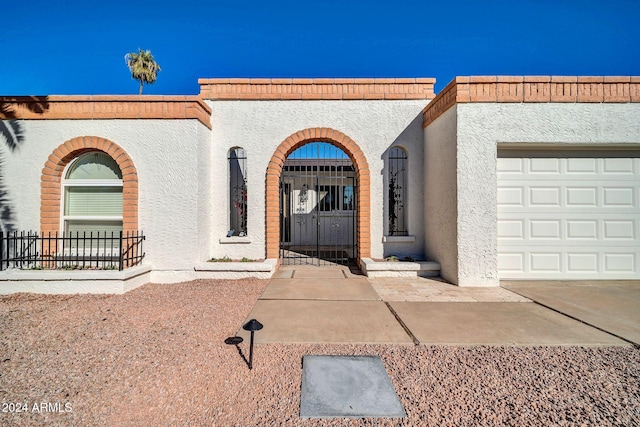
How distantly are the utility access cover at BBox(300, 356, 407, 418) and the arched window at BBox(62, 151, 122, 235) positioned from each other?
574 centimetres

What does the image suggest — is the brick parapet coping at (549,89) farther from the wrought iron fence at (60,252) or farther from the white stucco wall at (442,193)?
the wrought iron fence at (60,252)

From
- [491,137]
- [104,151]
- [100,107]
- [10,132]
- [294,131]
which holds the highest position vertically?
[100,107]

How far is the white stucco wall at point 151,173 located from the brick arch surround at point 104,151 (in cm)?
10

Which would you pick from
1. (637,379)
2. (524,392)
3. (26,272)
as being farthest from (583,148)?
(26,272)

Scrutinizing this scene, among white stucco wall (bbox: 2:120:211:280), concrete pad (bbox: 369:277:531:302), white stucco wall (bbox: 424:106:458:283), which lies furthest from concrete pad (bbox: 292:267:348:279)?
white stucco wall (bbox: 2:120:211:280)

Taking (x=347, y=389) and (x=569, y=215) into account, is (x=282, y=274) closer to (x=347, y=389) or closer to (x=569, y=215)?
(x=347, y=389)

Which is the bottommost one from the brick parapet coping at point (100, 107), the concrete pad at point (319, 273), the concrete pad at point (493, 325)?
the concrete pad at point (493, 325)

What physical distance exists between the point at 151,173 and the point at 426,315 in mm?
5817

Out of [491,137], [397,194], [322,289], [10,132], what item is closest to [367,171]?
[397,194]

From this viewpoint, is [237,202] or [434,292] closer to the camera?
[434,292]

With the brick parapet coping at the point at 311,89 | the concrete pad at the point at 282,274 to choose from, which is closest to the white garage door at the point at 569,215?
the brick parapet coping at the point at 311,89

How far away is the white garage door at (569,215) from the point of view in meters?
5.41

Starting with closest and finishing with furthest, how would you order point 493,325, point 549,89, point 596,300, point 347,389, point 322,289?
point 347,389, point 493,325, point 596,300, point 322,289, point 549,89

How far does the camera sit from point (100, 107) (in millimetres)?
5766
